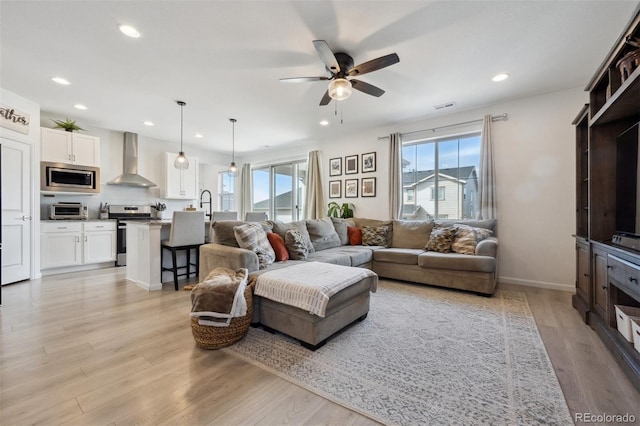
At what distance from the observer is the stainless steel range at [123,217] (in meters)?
5.12

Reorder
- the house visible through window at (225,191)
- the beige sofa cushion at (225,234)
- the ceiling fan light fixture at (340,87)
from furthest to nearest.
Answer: the house visible through window at (225,191) < the beige sofa cushion at (225,234) < the ceiling fan light fixture at (340,87)

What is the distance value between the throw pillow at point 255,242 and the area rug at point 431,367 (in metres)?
0.76

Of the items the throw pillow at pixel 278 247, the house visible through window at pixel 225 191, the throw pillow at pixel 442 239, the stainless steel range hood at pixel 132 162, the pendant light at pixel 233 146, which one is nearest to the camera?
the throw pillow at pixel 278 247

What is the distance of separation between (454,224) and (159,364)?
13.1 feet

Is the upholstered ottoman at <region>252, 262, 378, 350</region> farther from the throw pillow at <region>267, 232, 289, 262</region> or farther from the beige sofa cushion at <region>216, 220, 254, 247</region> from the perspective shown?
the beige sofa cushion at <region>216, 220, 254, 247</region>

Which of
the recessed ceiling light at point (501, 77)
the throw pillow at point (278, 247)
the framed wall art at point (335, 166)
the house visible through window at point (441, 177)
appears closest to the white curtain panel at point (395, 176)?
the house visible through window at point (441, 177)

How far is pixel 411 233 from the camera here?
14.5ft

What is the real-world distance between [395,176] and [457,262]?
6.60ft

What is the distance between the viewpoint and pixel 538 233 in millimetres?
3789

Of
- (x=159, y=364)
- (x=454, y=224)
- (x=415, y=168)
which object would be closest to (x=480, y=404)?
(x=159, y=364)

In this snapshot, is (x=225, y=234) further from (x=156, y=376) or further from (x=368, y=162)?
(x=368, y=162)

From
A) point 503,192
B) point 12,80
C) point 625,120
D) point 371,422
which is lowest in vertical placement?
point 371,422

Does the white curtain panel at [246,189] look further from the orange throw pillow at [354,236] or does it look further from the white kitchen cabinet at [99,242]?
the orange throw pillow at [354,236]

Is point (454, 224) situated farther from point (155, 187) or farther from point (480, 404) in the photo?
A: point (155, 187)
